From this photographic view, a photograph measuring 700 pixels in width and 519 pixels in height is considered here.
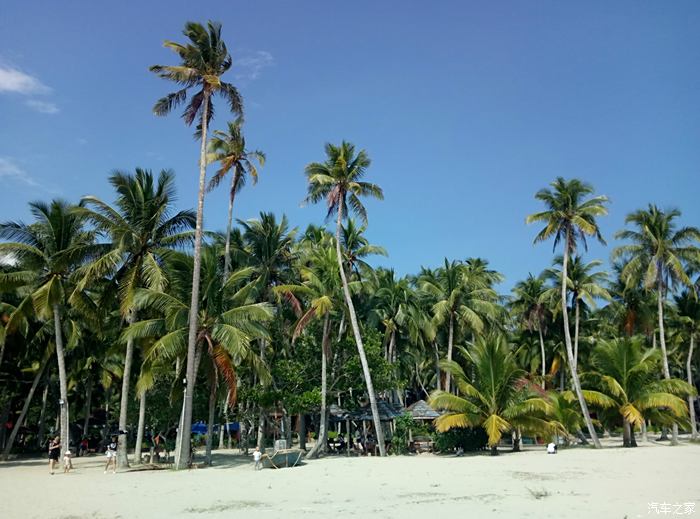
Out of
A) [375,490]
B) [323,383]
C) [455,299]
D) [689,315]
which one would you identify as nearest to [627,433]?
[455,299]

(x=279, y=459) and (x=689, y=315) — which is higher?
(x=689, y=315)

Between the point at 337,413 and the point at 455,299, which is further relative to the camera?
the point at 455,299

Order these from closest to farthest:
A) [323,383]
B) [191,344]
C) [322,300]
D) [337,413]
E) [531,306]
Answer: [191,344] → [322,300] → [323,383] → [337,413] → [531,306]

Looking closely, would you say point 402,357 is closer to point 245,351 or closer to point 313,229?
point 313,229

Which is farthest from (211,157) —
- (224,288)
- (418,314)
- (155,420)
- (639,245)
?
(639,245)

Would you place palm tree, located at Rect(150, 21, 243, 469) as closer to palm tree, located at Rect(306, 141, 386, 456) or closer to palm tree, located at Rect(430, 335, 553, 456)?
palm tree, located at Rect(306, 141, 386, 456)

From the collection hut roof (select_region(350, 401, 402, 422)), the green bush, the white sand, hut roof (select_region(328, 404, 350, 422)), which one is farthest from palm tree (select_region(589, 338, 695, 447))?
hut roof (select_region(328, 404, 350, 422))

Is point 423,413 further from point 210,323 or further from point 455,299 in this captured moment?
point 210,323

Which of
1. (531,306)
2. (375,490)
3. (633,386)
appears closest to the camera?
(375,490)

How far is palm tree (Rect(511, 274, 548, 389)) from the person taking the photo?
45.6 m

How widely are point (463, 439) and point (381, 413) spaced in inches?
186

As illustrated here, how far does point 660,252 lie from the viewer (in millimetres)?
34469

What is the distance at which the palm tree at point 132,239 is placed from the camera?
23.4 m

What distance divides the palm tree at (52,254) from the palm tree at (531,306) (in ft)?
108
